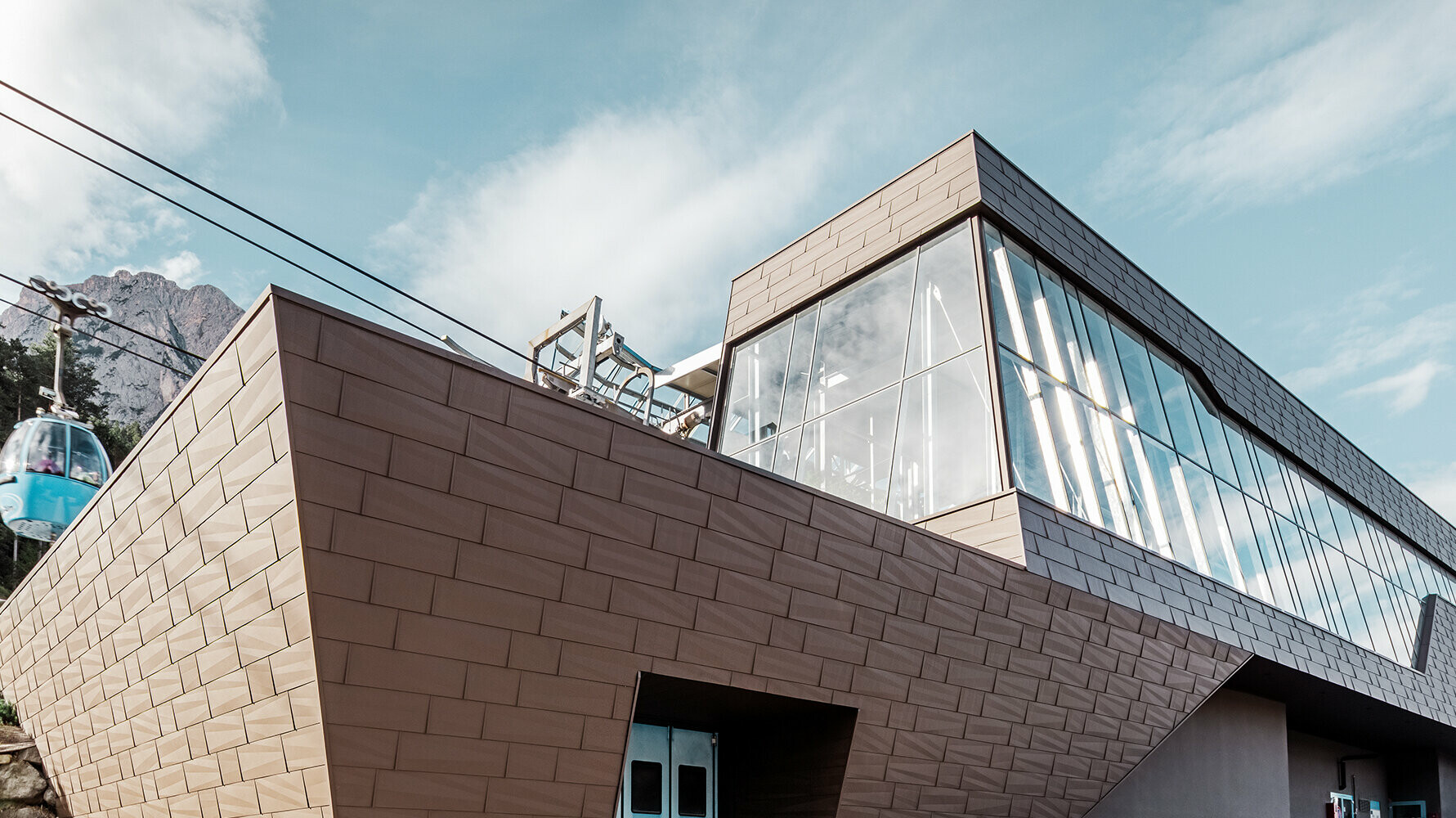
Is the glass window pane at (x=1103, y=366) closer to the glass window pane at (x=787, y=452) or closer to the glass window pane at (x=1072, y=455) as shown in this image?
the glass window pane at (x=1072, y=455)

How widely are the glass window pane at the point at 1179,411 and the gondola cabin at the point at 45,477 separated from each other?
1551 centimetres

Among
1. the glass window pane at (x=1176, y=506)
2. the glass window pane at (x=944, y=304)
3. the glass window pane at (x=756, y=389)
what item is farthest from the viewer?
the glass window pane at (x=756, y=389)

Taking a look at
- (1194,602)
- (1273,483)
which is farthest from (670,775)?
(1273,483)

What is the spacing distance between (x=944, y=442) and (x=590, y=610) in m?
6.37

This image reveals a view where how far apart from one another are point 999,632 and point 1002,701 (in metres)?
0.85

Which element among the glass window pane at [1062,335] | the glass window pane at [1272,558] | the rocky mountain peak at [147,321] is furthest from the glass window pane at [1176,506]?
the rocky mountain peak at [147,321]

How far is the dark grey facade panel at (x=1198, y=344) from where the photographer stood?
13.7 meters

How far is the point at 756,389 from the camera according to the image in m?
16.2

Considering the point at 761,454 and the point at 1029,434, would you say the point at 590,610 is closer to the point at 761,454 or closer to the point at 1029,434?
the point at 1029,434

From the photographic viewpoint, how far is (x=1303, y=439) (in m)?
20.5

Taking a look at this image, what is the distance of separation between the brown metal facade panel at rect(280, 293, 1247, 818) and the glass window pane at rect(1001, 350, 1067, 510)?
1.17 m

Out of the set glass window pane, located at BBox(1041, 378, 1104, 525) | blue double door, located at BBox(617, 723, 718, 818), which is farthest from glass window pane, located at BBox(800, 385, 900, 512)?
blue double door, located at BBox(617, 723, 718, 818)

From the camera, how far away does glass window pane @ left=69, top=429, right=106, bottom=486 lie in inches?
485

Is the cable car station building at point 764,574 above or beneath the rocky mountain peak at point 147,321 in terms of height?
beneath
